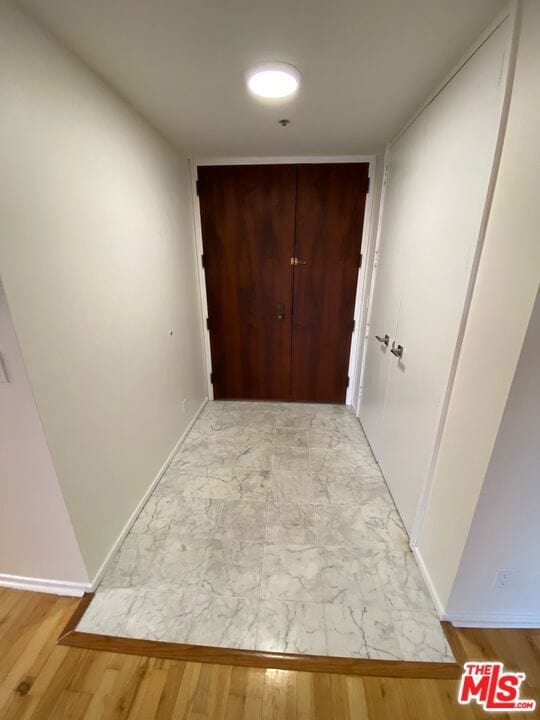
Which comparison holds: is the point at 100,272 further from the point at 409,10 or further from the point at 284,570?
the point at 284,570

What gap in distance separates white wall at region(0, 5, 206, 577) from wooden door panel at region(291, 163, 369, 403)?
1.16 meters

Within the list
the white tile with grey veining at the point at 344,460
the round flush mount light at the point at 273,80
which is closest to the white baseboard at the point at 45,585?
the white tile with grey veining at the point at 344,460

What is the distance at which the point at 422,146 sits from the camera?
5.35 feet

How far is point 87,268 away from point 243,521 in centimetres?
159

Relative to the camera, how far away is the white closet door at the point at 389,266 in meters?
1.81

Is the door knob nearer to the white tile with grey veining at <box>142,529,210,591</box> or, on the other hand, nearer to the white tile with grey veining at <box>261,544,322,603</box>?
the white tile with grey veining at <box>261,544,322,603</box>

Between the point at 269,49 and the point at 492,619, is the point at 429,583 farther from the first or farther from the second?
the point at 269,49

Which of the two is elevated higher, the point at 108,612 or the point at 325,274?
the point at 325,274

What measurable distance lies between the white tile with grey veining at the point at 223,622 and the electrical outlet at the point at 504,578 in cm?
102

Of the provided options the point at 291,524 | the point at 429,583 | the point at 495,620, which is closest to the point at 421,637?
the point at 429,583

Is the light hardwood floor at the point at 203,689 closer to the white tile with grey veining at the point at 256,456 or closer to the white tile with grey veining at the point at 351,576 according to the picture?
the white tile with grey veining at the point at 351,576

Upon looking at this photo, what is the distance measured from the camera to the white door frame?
2492mm

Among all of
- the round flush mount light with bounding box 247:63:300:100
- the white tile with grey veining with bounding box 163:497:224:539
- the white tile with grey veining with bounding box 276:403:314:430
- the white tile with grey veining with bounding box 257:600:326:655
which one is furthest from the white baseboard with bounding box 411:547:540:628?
the round flush mount light with bounding box 247:63:300:100

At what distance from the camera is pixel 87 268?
4.42 ft
